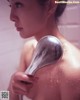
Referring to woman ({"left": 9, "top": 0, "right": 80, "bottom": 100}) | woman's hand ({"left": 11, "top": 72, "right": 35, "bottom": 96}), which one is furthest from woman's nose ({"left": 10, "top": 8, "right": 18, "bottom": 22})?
woman's hand ({"left": 11, "top": 72, "right": 35, "bottom": 96})

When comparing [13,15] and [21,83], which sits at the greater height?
[13,15]

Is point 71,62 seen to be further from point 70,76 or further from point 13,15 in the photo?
point 13,15

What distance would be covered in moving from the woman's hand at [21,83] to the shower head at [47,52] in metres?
0.03

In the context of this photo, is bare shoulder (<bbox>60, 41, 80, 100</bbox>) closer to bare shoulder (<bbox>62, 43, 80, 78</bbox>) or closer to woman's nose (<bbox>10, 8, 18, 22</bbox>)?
bare shoulder (<bbox>62, 43, 80, 78</bbox>)

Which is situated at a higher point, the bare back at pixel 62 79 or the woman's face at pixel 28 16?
the woman's face at pixel 28 16

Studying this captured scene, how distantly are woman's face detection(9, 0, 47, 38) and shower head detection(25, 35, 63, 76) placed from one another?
5 cm

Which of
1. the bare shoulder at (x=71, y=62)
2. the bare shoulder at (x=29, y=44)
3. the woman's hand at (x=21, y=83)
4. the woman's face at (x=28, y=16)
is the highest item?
the woman's face at (x=28, y=16)

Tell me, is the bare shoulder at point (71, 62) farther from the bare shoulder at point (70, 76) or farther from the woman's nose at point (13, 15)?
the woman's nose at point (13, 15)

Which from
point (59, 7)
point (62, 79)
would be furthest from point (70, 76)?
point (59, 7)

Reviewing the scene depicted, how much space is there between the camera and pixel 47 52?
1.73 feet

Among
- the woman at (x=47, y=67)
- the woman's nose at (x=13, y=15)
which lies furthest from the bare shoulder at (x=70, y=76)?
the woman's nose at (x=13, y=15)

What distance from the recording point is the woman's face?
1.89ft

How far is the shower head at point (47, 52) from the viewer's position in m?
0.53

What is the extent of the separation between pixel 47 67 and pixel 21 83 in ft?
0.20
